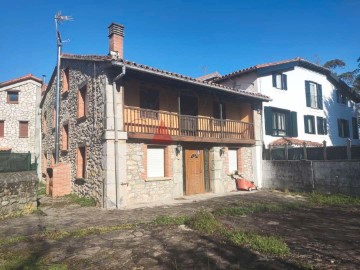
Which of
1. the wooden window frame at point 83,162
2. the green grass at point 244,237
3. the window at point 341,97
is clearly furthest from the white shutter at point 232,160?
the window at point 341,97

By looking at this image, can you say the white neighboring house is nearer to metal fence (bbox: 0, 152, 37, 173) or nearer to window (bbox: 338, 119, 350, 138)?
window (bbox: 338, 119, 350, 138)

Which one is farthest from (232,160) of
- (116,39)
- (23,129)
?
(23,129)

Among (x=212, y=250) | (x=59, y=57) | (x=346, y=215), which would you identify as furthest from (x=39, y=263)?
(x=59, y=57)

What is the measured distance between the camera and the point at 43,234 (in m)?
7.08

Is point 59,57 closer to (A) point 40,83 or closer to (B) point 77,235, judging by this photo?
(A) point 40,83

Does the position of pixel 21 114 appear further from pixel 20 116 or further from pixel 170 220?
pixel 170 220

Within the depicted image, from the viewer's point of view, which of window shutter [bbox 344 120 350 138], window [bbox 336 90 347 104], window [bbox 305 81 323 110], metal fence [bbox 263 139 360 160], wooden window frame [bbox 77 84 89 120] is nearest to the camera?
metal fence [bbox 263 139 360 160]

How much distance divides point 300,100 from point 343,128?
7.34 metres

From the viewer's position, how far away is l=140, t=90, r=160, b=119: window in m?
13.2

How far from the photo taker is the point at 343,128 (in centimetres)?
2494

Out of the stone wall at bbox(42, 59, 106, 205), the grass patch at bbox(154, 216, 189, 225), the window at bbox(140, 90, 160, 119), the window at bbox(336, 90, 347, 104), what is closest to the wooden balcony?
the window at bbox(140, 90, 160, 119)

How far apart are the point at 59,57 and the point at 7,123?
10.2 metres

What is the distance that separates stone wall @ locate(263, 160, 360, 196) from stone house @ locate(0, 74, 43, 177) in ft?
61.0

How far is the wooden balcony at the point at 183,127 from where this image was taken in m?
12.1
